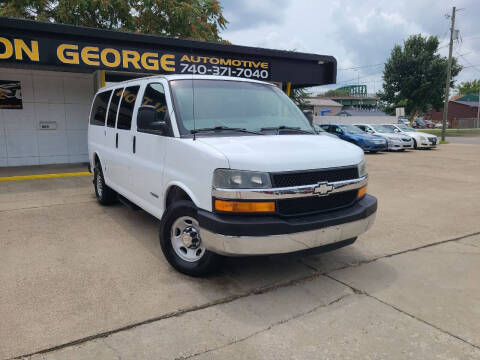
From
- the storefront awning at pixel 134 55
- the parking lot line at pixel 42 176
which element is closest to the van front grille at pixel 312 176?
the storefront awning at pixel 134 55

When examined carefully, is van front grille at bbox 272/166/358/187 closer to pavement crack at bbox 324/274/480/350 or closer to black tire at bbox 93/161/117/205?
pavement crack at bbox 324/274/480/350

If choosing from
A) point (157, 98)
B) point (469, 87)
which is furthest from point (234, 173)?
point (469, 87)

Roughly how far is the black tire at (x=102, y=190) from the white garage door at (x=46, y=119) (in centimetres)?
621

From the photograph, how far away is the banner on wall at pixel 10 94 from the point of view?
11148 mm

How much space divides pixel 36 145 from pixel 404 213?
1084cm

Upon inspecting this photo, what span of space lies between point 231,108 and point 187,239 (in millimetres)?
1555

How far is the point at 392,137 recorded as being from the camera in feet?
63.2

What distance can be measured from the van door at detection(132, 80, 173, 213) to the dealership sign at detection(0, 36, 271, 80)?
3717 millimetres

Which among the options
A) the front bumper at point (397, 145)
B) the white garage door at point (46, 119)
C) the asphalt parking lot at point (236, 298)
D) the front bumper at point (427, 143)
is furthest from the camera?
the front bumper at point (427, 143)

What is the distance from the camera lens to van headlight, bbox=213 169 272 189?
3.21 meters

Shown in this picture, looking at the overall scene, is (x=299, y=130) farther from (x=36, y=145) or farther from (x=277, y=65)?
(x=36, y=145)

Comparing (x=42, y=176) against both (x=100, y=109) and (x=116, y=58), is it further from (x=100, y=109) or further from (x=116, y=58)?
(x=100, y=109)

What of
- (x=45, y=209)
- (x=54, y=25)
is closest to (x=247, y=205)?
(x=45, y=209)

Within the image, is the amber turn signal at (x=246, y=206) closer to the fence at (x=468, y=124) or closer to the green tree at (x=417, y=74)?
the green tree at (x=417, y=74)
